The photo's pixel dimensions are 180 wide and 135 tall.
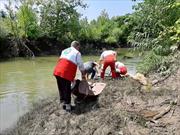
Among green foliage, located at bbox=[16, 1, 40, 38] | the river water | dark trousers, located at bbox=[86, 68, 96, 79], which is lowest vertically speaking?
the river water

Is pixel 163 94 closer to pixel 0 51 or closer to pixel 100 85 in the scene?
pixel 100 85

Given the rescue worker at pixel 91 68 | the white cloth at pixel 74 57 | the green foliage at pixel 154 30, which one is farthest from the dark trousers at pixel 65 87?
the green foliage at pixel 154 30

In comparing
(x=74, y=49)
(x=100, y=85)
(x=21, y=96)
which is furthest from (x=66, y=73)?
(x=21, y=96)

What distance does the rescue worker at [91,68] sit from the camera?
1094 cm

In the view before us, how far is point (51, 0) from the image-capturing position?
121 ft

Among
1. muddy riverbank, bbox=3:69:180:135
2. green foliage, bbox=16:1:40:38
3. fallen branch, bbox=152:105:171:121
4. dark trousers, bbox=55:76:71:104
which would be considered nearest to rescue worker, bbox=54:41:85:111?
dark trousers, bbox=55:76:71:104

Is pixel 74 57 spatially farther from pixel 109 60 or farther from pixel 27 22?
pixel 27 22

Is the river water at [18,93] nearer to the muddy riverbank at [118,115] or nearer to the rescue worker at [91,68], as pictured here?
the muddy riverbank at [118,115]

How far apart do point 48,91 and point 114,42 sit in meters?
30.3

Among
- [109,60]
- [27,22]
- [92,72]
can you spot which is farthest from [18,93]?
[27,22]

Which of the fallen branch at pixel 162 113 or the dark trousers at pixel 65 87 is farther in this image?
the dark trousers at pixel 65 87

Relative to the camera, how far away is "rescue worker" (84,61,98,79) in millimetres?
10938

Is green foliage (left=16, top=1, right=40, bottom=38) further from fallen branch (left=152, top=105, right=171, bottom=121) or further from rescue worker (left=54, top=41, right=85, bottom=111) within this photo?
fallen branch (left=152, top=105, right=171, bottom=121)

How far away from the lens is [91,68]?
11008mm
